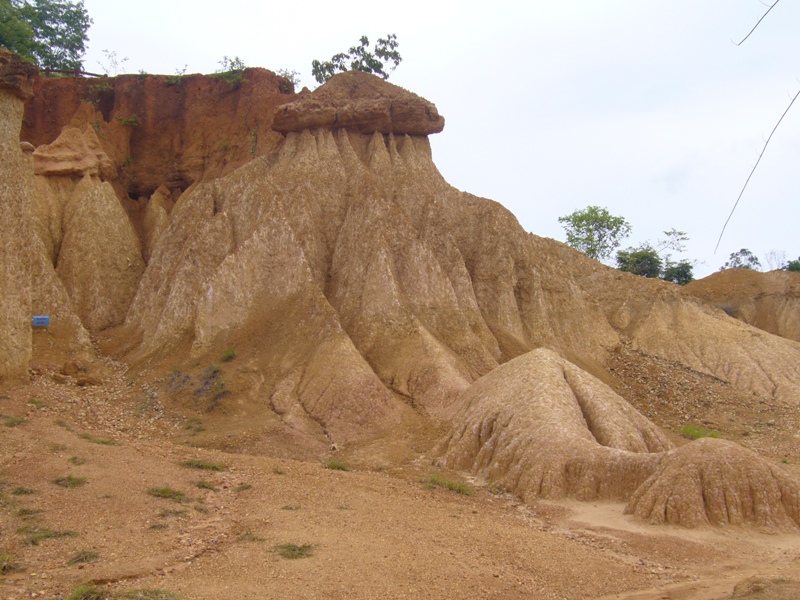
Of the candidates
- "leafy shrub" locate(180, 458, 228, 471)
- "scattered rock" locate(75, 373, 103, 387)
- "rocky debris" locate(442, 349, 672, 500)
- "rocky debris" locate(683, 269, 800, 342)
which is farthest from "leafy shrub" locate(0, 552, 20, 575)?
"rocky debris" locate(683, 269, 800, 342)

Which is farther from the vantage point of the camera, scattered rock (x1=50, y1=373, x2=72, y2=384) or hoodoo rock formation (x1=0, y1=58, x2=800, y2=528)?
scattered rock (x1=50, y1=373, x2=72, y2=384)

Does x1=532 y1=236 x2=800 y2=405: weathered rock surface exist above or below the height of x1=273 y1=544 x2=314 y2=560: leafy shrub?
above

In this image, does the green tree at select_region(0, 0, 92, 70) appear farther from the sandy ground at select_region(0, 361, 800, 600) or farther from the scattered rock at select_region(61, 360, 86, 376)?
the sandy ground at select_region(0, 361, 800, 600)

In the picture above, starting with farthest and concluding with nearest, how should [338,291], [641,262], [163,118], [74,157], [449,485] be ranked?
[641,262] → [163,118] → [74,157] → [338,291] → [449,485]

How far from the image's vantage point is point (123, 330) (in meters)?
27.8

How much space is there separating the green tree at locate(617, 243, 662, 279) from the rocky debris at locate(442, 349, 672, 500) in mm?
35752

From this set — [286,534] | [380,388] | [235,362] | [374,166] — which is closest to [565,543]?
[286,534]

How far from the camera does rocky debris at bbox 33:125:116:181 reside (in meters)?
32.4

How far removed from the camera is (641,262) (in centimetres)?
5488

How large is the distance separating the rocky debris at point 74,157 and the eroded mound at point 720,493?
90.3ft

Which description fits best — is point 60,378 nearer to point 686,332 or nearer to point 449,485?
point 449,485

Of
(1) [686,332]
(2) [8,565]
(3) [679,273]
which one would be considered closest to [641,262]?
(3) [679,273]

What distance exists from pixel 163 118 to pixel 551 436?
28.3 m

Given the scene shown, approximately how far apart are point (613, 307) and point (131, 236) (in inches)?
922
